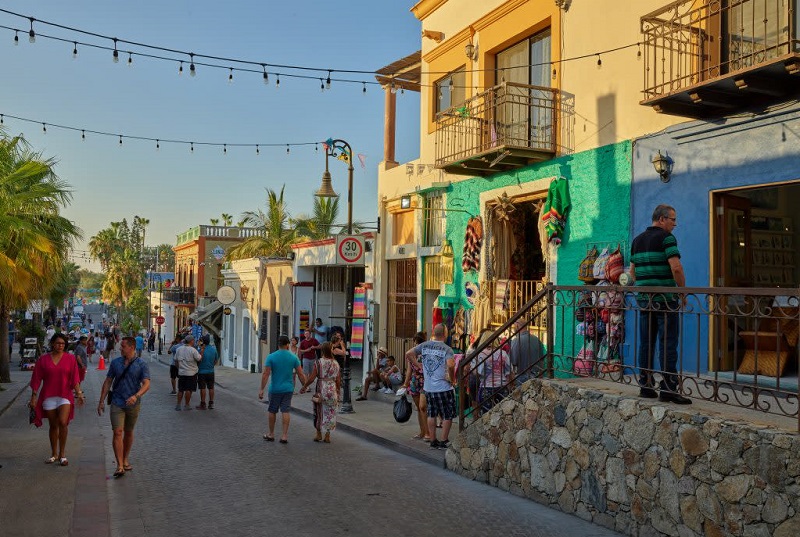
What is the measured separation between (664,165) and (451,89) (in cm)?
730

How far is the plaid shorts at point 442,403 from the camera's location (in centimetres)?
1046

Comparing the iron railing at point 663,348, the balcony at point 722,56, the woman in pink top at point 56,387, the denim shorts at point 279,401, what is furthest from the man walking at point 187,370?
the balcony at point 722,56

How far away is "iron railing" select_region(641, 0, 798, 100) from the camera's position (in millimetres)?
9344

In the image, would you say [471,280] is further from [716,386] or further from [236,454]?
[716,386]

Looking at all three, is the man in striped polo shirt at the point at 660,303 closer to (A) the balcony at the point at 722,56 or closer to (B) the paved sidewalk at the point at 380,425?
(A) the balcony at the point at 722,56

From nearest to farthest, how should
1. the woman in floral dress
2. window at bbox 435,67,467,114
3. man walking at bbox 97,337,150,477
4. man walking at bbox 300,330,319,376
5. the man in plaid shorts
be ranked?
man walking at bbox 97,337,150,477 → the man in plaid shorts → the woman in floral dress → window at bbox 435,67,467,114 → man walking at bbox 300,330,319,376

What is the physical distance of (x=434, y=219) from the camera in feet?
57.7

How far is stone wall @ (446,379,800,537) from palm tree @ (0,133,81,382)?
27.9ft

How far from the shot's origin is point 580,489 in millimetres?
7414

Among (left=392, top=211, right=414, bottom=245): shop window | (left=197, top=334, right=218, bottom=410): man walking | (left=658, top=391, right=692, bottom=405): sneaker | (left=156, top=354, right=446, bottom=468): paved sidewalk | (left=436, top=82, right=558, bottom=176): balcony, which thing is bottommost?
(left=156, top=354, right=446, bottom=468): paved sidewalk

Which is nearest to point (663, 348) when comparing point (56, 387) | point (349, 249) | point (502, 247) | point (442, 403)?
point (442, 403)

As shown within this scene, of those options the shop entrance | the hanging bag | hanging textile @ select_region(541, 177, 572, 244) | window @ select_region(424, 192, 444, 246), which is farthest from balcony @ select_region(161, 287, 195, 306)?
the shop entrance

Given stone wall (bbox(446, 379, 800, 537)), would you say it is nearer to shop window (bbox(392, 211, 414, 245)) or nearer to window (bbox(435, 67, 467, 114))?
window (bbox(435, 67, 467, 114))

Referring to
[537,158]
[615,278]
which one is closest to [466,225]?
[537,158]
